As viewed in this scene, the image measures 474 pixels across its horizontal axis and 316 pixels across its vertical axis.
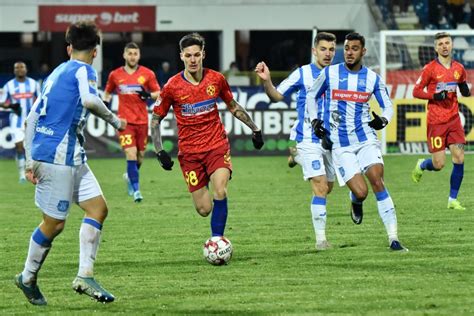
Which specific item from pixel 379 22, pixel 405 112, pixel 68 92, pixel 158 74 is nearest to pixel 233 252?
pixel 68 92

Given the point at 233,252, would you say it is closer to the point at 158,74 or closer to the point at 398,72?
the point at 398,72

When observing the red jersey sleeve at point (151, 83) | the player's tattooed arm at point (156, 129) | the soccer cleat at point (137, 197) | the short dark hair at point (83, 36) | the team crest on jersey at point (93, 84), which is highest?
the short dark hair at point (83, 36)

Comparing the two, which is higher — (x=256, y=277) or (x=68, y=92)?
(x=68, y=92)

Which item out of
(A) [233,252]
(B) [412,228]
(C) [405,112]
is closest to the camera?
(A) [233,252]

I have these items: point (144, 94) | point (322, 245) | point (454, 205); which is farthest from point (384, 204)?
point (144, 94)

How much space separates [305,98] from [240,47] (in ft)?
93.6

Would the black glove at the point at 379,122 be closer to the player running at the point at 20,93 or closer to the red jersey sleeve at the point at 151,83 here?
the red jersey sleeve at the point at 151,83

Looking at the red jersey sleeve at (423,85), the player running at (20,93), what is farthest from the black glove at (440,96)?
the player running at (20,93)

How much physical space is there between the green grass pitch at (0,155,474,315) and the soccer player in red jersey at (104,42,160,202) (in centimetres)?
79

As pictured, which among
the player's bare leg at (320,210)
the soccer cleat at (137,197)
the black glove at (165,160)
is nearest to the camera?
the black glove at (165,160)

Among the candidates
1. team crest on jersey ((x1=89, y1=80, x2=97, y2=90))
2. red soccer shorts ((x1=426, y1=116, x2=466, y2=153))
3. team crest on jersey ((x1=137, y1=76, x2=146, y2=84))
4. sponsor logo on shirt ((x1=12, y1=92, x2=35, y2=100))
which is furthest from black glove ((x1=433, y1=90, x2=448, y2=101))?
sponsor logo on shirt ((x1=12, y1=92, x2=35, y2=100))

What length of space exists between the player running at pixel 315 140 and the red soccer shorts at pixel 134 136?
622cm

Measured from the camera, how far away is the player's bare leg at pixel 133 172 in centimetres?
1867

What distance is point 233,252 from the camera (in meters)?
12.2
